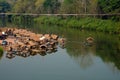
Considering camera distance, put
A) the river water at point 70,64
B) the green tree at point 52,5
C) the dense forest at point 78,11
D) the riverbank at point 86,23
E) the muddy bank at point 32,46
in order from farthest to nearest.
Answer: the green tree at point 52,5, the dense forest at point 78,11, the riverbank at point 86,23, the muddy bank at point 32,46, the river water at point 70,64

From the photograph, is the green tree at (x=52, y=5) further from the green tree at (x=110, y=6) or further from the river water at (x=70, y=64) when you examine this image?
the river water at (x=70, y=64)

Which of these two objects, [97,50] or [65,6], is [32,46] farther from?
[65,6]

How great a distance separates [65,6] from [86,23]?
29.5ft

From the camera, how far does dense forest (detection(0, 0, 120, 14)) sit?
53084mm

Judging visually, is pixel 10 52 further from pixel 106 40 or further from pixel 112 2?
pixel 112 2

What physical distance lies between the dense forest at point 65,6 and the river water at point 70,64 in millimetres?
14620

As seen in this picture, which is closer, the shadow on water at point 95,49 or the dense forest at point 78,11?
the shadow on water at point 95,49

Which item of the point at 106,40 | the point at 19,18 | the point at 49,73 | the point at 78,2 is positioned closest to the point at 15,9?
the point at 19,18

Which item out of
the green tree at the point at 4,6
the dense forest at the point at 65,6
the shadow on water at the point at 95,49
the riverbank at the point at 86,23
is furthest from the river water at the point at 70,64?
the green tree at the point at 4,6

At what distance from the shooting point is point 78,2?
62000 mm

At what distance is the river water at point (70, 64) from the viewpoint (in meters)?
26.7

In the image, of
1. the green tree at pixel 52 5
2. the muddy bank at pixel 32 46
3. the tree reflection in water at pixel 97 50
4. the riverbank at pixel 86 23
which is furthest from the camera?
the green tree at pixel 52 5

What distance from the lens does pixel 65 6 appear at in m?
64.1

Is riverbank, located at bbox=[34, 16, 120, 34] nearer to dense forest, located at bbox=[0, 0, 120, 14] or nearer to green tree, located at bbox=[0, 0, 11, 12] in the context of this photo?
dense forest, located at bbox=[0, 0, 120, 14]
